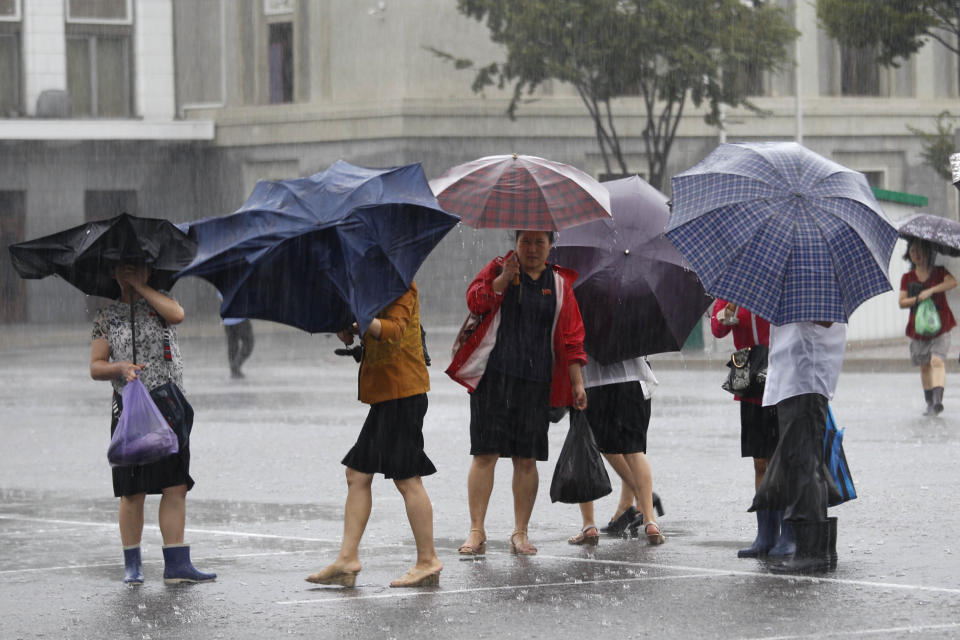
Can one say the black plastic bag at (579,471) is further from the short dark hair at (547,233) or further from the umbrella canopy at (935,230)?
the umbrella canopy at (935,230)

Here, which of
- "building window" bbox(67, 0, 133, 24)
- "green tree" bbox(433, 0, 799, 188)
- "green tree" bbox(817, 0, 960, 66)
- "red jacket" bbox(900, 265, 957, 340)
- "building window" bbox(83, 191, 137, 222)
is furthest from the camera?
"building window" bbox(83, 191, 137, 222)

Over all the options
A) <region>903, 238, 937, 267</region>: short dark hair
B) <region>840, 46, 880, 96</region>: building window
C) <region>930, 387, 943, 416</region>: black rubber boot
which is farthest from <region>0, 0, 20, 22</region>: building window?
<region>930, 387, 943, 416</region>: black rubber boot

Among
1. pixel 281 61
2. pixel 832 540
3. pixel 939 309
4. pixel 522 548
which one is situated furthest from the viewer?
pixel 281 61

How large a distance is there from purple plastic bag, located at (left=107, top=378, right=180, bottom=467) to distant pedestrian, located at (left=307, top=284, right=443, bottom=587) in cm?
84

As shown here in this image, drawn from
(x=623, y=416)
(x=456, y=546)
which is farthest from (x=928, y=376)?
(x=456, y=546)

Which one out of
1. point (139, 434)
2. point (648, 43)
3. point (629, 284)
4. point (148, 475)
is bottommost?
point (148, 475)

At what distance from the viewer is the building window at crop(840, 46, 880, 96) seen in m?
40.9

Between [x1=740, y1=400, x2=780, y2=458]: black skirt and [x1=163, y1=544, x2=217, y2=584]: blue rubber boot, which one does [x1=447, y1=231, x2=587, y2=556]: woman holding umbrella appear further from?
[x1=163, y1=544, x2=217, y2=584]: blue rubber boot

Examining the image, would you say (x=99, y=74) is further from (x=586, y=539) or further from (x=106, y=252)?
(x=106, y=252)

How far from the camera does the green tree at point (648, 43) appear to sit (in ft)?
103

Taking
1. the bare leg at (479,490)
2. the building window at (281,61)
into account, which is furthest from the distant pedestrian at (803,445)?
the building window at (281,61)

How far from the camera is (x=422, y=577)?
25.8 ft

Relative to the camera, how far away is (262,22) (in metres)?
40.4

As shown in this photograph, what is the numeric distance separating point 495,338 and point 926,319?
834cm
